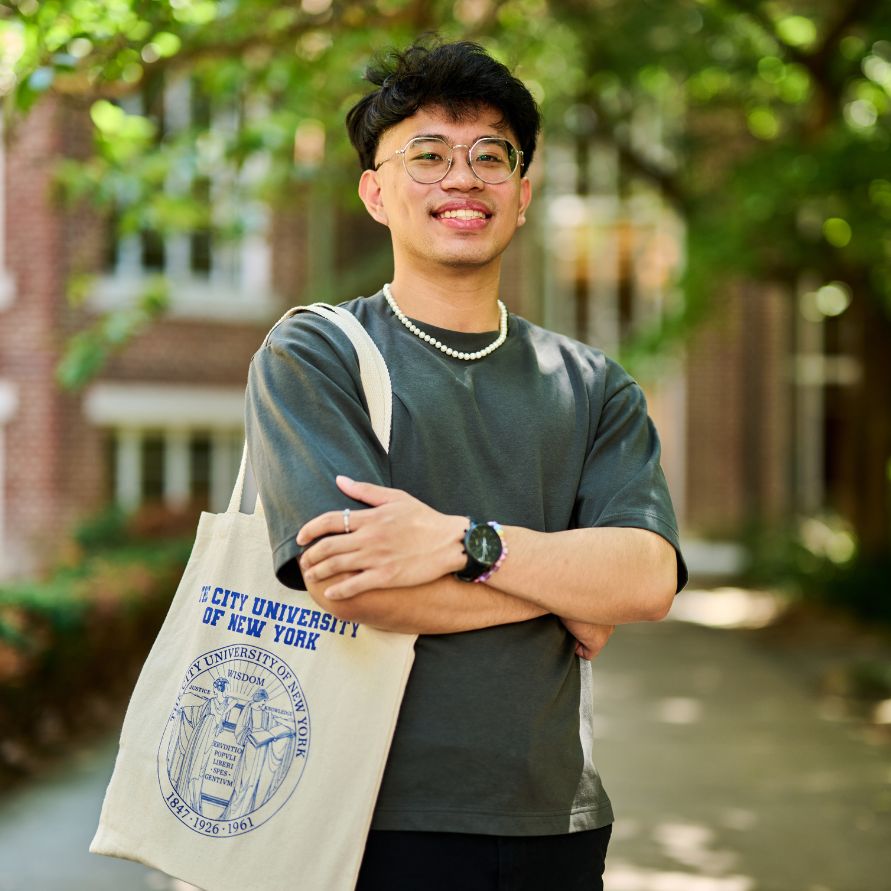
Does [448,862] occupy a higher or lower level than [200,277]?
lower

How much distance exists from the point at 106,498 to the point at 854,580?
8.27 meters

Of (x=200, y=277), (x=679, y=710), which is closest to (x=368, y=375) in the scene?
(x=679, y=710)

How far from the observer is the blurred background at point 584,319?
6230 mm

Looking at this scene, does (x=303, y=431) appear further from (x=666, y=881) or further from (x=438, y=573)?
(x=666, y=881)

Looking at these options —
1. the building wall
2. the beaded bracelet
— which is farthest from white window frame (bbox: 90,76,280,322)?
the beaded bracelet

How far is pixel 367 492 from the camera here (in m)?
2.01

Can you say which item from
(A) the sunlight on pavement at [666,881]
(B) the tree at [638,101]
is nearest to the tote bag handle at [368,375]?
(B) the tree at [638,101]

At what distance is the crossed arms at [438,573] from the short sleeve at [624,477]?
8cm

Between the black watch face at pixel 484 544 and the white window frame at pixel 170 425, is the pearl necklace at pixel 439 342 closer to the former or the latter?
the black watch face at pixel 484 544

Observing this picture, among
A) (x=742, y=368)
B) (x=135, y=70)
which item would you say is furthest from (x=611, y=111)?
(x=135, y=70)

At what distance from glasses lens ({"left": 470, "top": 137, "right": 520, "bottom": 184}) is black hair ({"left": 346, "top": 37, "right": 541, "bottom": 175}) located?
0.17 feet

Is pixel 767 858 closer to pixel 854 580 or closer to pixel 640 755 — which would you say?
pixel 640 755

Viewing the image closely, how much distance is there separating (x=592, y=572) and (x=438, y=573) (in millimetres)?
284

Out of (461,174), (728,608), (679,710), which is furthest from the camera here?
(728,608)
